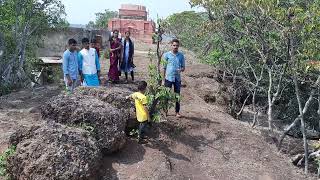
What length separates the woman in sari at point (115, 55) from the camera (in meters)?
10.3

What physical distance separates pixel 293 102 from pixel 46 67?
8.66 m

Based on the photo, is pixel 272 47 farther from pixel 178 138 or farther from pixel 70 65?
pixel 70 65

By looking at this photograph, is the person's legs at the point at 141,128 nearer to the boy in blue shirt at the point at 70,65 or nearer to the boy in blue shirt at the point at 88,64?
the boy in blue shirt at the point at 70,65

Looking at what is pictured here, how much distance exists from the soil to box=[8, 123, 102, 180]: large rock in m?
0.62

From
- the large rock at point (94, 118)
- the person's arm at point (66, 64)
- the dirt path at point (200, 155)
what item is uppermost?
the person's arm at point (66, 64)

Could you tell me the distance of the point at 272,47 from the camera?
962 centimetres

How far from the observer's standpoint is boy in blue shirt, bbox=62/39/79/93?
27.2ft

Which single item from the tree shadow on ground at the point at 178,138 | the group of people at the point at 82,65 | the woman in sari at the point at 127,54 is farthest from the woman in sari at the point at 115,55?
the tree shadow on ground at the point at 178,138

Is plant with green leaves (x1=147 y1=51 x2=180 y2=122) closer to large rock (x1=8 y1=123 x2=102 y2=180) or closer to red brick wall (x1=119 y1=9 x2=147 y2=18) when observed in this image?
large rock (x1=8 y1=123 x2=102 y2=180)

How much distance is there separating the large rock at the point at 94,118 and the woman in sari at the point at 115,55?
11.3 ft

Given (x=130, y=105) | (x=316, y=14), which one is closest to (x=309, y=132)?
(x=316, y=14)

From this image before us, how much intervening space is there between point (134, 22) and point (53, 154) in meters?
27.9

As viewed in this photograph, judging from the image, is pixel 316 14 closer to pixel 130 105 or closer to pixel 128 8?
pixel 130 105

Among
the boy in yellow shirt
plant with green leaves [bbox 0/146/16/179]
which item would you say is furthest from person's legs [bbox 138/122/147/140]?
plant with green leaves [bbox 0/146/16/179]
